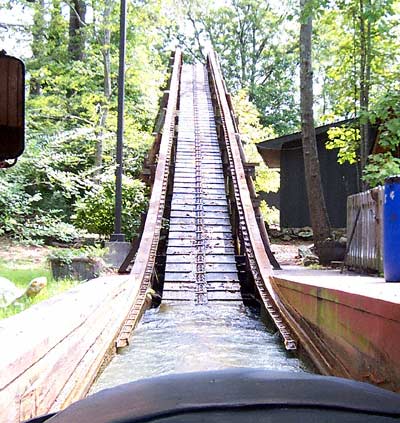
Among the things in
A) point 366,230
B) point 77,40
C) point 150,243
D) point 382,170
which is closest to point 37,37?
point 77,40

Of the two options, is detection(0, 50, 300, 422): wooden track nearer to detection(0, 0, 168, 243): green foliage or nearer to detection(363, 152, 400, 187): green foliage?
detection(0, 0, 168, 243): green foliage

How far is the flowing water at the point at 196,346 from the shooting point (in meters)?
3.96

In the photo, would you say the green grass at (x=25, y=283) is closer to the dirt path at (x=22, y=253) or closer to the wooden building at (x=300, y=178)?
the dirt path at (x=22, y=253)

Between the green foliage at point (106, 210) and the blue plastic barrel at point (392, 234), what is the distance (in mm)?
6222

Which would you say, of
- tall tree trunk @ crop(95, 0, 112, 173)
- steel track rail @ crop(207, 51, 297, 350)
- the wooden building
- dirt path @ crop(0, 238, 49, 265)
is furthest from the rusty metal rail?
the wooden building

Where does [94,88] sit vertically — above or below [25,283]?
above

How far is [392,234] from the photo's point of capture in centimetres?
408

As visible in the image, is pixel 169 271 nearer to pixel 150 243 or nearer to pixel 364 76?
pixel 150 243

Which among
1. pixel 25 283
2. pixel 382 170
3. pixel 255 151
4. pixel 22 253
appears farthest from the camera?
pixel 255 151

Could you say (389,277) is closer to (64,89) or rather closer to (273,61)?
(64,89)

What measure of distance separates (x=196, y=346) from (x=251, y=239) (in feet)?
10.3

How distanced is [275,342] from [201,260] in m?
2.84

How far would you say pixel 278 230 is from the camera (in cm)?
1875

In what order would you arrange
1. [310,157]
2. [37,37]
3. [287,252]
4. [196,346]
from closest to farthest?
[196,346], [310,157], [287,252], [37,37]
